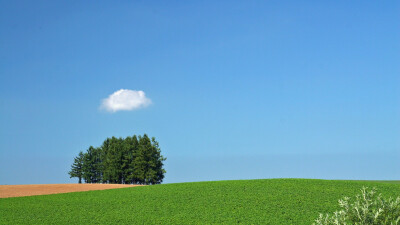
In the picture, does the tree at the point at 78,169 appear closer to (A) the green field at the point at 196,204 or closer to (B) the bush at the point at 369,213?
(A) the green field at the point at 196,204

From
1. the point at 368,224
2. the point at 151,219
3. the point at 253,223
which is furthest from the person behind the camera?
the point at 151,219

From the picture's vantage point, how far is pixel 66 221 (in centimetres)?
2561

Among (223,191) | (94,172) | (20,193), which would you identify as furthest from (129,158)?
(223,191)

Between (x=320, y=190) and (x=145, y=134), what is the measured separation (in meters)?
37.9

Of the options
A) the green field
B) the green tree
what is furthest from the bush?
the green tree

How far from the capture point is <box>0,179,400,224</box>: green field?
2466cm

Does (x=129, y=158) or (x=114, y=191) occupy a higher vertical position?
(x=129, y=158)

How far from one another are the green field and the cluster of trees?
2497 centimetres

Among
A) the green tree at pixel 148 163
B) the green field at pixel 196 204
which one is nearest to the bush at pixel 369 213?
the green field at pixel 196 204

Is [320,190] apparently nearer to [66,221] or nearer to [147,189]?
[147,189]

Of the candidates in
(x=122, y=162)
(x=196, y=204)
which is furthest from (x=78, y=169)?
(x=196, y=204)

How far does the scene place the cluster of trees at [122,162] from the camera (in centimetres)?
6350

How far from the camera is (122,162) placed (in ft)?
220

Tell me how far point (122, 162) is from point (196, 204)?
41.0 metres
